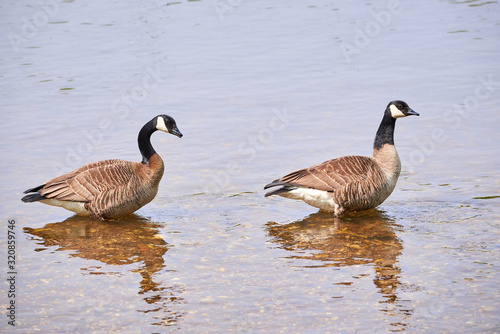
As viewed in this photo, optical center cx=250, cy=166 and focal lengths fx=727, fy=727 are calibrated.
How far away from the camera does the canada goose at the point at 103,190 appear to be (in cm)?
967

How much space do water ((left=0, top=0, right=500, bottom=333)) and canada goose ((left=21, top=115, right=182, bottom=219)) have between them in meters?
0.31

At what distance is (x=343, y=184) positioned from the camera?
32.0 feet

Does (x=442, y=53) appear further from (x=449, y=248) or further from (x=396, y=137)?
(x=449, y=248)

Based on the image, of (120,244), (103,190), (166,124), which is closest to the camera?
(120,244)

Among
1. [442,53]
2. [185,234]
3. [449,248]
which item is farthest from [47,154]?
[442,53]

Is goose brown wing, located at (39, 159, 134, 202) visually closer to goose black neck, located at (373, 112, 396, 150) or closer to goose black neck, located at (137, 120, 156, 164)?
goose black neck, located at (137, 120, 156, 164)

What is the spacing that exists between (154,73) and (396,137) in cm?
716

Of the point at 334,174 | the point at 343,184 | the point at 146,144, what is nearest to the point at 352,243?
the point at 343,184

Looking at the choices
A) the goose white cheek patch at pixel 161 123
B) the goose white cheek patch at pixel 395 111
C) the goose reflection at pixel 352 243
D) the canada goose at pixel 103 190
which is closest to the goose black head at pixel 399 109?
the goose white cheek patch at pixel 395 111

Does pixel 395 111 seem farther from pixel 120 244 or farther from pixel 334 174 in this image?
pixel 120 244

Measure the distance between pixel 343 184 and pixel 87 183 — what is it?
11.3 feet

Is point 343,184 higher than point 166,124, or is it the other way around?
point 166,124

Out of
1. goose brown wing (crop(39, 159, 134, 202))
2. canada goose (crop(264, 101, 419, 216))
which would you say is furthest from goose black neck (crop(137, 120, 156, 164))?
canada goose (crop(264, 101, 419, 216))

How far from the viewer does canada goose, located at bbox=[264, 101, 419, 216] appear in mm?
A: 9703
